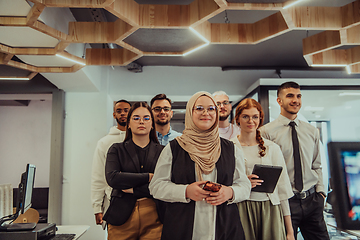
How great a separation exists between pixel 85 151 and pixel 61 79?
4.18ft

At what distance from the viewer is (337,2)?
2.84m

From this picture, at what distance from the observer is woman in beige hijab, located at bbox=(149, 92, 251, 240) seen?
148cm

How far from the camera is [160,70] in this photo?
16.3 feet

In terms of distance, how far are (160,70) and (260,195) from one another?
3474 millimetres

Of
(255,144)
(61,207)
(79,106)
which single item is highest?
(79,106)

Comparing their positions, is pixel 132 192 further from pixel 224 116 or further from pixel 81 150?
pixel 81 150

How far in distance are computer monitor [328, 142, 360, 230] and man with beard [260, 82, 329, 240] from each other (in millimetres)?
1569

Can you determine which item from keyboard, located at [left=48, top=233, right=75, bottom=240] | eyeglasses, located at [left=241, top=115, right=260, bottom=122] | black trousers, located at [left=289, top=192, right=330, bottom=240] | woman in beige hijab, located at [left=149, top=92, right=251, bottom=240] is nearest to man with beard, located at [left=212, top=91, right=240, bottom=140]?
eyeglasses, located at [left=241, top=115, right=260, bottom=122]

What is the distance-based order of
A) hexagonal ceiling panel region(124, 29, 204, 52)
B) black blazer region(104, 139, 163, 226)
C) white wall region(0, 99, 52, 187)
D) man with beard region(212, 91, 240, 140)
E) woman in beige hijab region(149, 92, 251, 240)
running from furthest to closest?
white wall region(0, 99, 52, 187) < man with beard region(212, 91, 240, 140) < hexagonal ceiling panel region(124, 29, 204, 52) < black blazer region(104, 139, 163, 226) < woman in beige hijab region(149, 92, 251, 240)

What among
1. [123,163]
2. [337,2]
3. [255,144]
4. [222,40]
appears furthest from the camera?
[337,2]

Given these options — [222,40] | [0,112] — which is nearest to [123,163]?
[222,40]

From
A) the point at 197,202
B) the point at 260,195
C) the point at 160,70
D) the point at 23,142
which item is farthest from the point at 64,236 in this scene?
the point at 23,142

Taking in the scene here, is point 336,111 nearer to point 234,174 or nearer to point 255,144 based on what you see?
point 255,144

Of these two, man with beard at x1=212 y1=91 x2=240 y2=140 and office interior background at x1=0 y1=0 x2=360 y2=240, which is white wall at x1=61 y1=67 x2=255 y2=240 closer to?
office interior background at x1=0 y1=0 x2=360 y2=240
